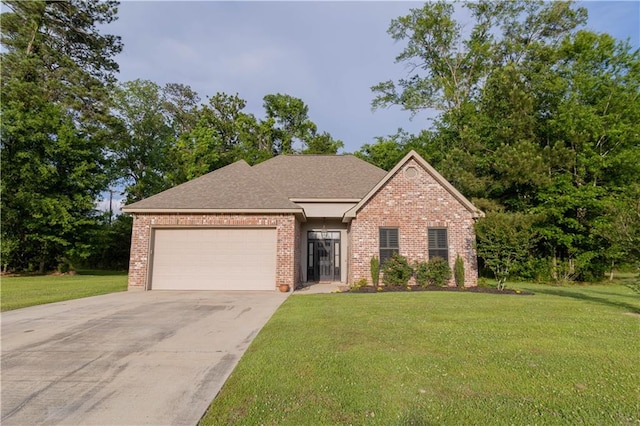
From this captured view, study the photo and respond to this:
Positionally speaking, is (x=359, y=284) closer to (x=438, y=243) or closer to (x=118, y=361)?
(x=438, y=243)

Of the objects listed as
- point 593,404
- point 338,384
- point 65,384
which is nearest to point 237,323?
point 65,384

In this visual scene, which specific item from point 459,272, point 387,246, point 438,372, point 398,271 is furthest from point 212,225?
point 438,372

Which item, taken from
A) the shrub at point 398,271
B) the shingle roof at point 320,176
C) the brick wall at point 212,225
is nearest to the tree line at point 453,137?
the shrub at point 398,271

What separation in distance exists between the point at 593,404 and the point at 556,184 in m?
16.3

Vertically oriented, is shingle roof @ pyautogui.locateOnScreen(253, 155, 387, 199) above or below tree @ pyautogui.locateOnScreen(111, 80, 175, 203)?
below

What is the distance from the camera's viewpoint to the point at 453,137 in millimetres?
23359

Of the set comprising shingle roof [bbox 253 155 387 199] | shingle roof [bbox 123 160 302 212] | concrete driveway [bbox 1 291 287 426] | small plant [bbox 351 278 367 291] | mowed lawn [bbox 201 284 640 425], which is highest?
shingle roof [bbox 253 155 387 199]

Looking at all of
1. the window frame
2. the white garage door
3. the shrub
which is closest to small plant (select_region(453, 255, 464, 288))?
the shrub

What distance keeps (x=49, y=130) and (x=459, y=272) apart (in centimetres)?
2428

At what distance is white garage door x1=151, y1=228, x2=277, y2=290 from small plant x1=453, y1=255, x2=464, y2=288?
6.96m

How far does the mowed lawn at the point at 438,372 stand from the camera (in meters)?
2.89

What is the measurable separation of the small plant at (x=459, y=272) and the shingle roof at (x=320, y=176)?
207 inches

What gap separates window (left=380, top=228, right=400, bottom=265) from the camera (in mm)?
12969

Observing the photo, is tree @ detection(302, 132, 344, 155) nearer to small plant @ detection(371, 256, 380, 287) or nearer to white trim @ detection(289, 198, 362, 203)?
white trim @ detection(289, 198, 362, 203)
